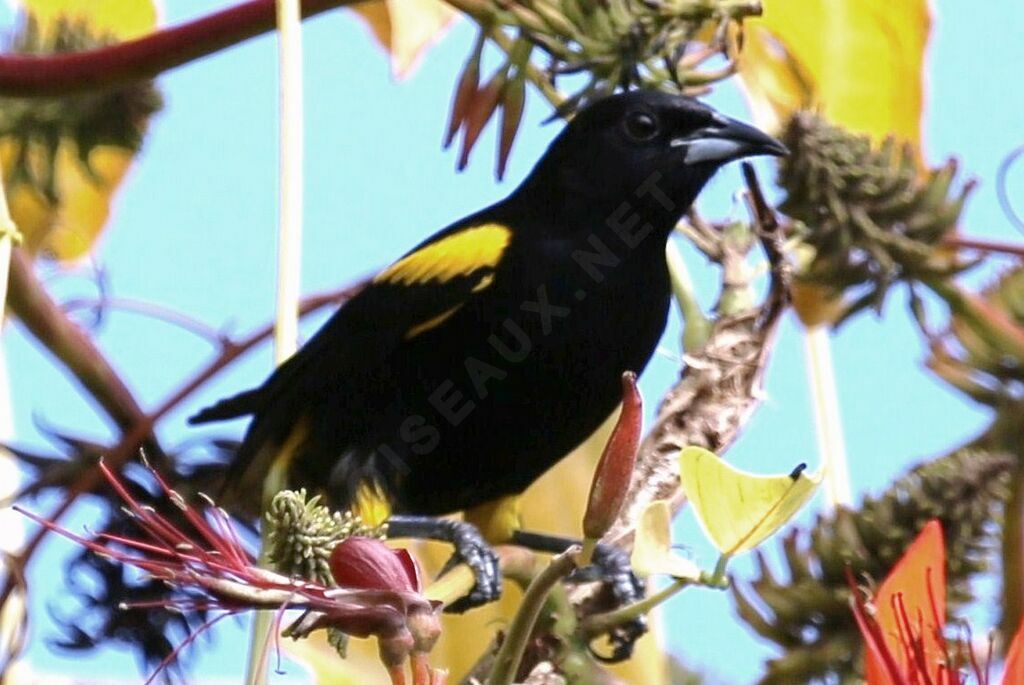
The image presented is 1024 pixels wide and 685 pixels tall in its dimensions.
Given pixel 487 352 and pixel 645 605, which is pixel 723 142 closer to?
pixel 487 352

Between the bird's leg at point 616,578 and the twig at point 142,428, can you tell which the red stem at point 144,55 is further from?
the bird's leg at point 616,578

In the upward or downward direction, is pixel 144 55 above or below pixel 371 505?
above

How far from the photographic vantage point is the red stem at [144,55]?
3.28 ft

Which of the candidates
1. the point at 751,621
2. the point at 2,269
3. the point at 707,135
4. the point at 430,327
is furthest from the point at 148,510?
the point at 707,135

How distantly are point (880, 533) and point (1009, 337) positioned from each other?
0.83 ft

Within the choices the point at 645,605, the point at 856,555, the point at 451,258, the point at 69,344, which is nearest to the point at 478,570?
the point at 856,555

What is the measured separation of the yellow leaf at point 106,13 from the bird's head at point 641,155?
1.11 feet

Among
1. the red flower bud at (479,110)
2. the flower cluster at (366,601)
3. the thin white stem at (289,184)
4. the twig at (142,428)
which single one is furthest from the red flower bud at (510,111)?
the flower cluster at (366,601)

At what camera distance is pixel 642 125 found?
1413 mm

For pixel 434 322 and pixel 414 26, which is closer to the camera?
pixel 414 26

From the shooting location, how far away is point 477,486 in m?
1.38

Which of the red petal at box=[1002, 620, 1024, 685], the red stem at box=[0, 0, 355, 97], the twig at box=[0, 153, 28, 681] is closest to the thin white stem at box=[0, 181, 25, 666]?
the twig at box=[0, 153, 28, 681]

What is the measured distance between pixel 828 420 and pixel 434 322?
1.17ft

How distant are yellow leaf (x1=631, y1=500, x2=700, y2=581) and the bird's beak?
2.36ft
